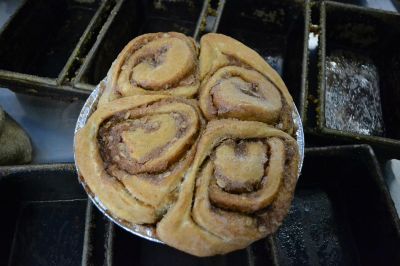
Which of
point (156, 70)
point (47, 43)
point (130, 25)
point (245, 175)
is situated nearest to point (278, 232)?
point (245, 175)

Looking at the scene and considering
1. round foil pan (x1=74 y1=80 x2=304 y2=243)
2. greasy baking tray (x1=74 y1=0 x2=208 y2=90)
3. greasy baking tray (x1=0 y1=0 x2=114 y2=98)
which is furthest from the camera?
greasy baking tray (x1=74 y1=0 x2=208 y2=90)

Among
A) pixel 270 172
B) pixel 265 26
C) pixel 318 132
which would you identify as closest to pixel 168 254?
pixel 270 172

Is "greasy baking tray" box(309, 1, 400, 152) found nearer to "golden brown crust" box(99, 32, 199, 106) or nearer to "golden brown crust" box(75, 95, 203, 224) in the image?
"golden brown crust" box(99, 32, 199, 106)

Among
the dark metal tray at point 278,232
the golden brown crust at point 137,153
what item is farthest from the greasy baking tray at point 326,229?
the golden brown crust at point 137,153

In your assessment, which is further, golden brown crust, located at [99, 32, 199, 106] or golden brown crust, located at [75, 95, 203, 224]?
golden brown crust, located at [99, 32, 199, 106]

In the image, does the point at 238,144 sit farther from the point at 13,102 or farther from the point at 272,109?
the point at 13,102

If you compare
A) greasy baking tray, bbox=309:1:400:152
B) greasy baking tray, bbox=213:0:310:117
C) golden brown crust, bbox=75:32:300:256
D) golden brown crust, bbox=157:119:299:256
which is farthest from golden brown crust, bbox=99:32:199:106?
greasy baking tray, bbox=309:1:400:152

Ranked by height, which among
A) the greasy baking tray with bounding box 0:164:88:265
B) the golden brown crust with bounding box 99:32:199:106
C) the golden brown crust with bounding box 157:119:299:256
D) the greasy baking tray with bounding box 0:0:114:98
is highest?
the golden brown crust with bounding box 99:32:199:106
